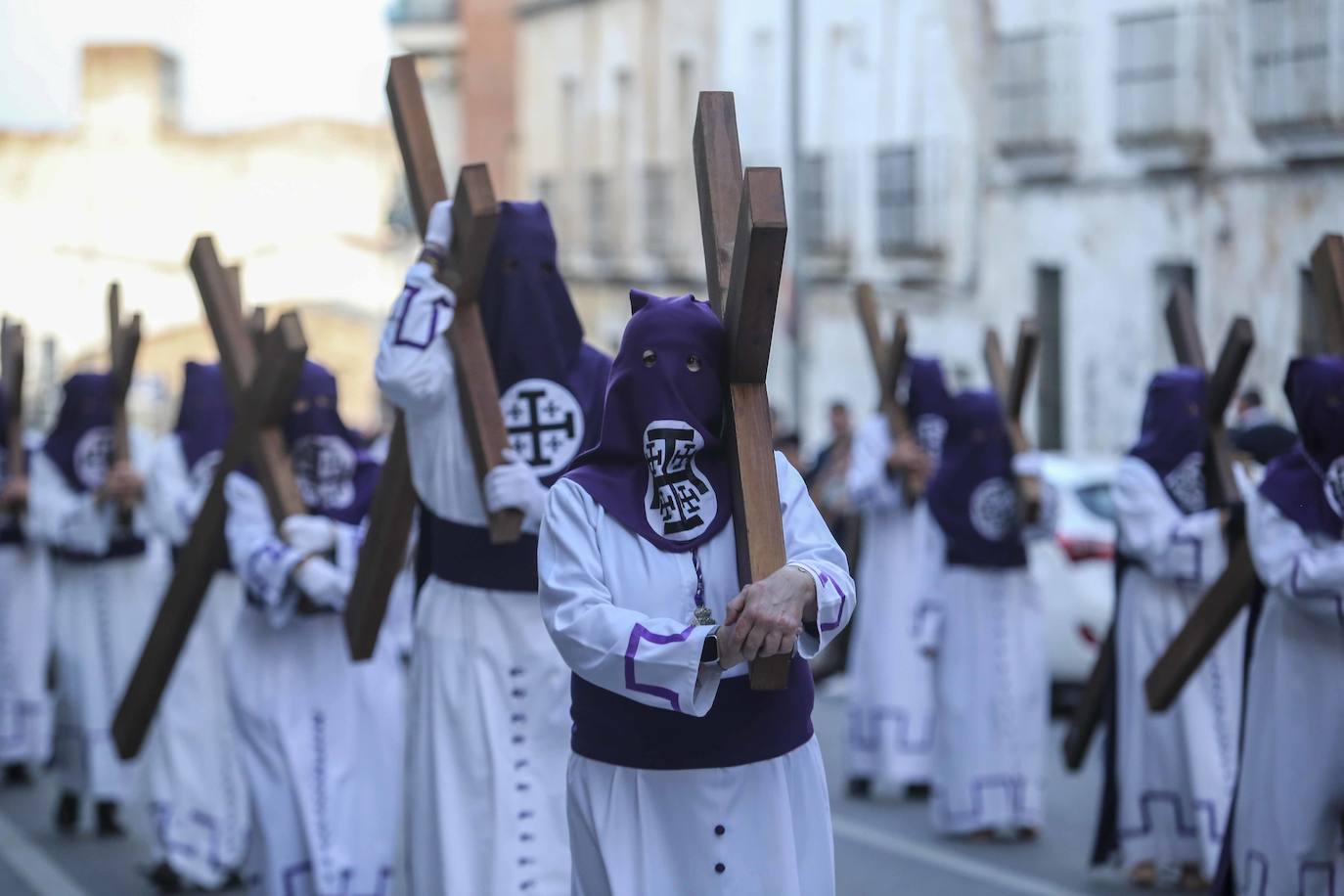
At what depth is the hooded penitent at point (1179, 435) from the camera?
9.55m

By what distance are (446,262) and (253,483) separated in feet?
5.72

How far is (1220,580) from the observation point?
793 centimetres

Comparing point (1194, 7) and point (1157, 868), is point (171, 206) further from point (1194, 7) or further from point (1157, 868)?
point (1157, 868)

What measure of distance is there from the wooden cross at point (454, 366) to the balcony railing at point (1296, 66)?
11512mm

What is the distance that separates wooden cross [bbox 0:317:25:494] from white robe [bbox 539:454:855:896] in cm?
Answer: 699

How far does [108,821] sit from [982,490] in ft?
15.0

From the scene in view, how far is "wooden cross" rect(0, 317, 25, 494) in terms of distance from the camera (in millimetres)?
11609

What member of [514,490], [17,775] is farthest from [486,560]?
[17,775]

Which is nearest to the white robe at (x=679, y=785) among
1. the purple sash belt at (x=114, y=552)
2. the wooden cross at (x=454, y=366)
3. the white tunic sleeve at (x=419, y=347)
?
the wooden cross at (x=454, y=366)

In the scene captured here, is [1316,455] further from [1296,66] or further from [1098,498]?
[1296,66]

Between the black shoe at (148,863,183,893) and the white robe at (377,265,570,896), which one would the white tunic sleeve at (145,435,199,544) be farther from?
the white robe at (377,265,570,896)

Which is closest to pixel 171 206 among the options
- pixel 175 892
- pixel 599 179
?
pixel 599 179

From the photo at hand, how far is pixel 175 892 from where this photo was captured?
9977 mm

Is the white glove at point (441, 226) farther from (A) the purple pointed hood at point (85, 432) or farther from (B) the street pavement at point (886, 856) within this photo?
(A) the purple pointed hood at point (85, 432)
